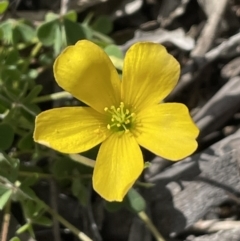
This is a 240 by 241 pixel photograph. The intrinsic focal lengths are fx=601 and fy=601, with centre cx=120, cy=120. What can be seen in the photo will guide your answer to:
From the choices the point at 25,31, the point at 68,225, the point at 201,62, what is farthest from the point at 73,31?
the point at 68,225

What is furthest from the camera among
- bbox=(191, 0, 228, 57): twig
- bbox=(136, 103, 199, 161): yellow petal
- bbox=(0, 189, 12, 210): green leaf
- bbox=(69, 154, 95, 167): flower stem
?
bbox=(191, 0, 228, 57): twig

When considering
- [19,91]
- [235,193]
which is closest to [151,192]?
[235,193]

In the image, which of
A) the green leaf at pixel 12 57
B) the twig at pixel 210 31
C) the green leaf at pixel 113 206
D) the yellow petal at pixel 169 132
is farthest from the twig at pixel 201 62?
the green leaf at pixel 12 57

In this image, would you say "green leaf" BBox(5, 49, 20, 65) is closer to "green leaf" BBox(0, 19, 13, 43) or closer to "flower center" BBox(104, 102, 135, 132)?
"green leaf" BBox(0, 19, 13, 43)

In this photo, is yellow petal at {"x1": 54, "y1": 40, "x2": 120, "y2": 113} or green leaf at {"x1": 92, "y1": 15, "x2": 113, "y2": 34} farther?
green leaf at {"x1": 92, "y1": 15, "x2": 113, "y2": 34}

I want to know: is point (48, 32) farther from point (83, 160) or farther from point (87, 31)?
point (83, 160)

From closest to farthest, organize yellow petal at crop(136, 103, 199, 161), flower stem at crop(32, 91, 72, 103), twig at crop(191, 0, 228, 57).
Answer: yellow petal at crop(136, 103, 199, 161) → flower stem at crop(32, 91, 72, 103) → twig at crop(191, 0, 228, 57)

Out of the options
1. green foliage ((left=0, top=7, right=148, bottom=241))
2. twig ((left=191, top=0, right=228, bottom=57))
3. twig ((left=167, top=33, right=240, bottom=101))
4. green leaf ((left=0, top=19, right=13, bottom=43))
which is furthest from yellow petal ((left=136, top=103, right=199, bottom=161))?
green leaf ((left=0, top=19, right=13, bottom=43))
